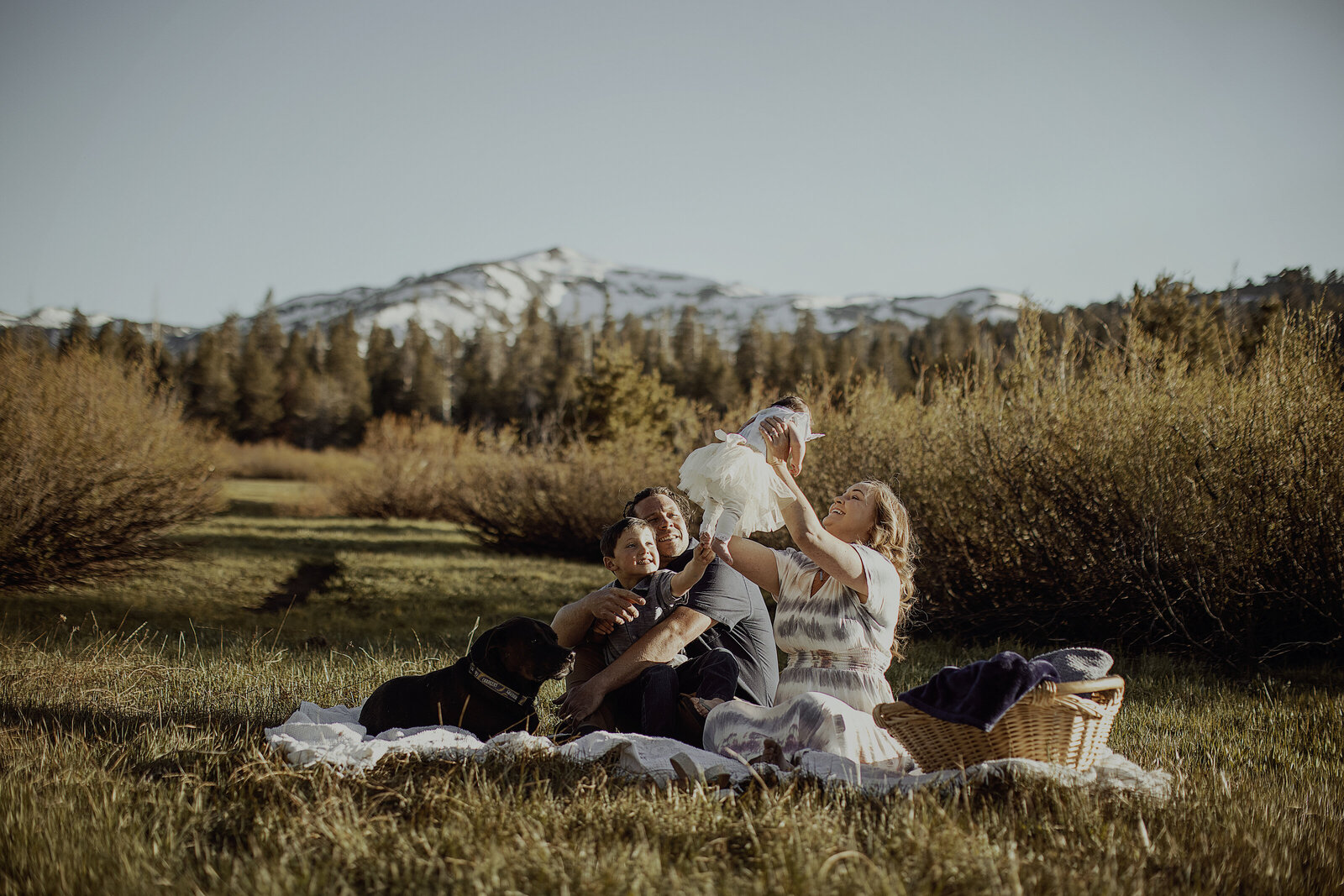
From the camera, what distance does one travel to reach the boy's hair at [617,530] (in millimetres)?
4457

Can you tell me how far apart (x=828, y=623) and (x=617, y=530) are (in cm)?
120

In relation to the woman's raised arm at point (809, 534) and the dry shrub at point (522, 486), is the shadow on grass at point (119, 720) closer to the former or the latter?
the woman's raised arm at point (809, 534)

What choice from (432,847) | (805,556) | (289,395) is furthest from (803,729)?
(289,395)

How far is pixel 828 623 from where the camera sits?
3.84 metres

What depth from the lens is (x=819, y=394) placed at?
1251 cm

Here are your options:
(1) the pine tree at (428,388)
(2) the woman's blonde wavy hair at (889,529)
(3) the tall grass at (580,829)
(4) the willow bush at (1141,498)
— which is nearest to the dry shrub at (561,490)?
(4) the willow bush at (1141,498)

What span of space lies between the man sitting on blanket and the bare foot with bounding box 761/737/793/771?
2.38ft

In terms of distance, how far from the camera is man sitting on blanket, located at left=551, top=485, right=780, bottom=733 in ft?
13.8

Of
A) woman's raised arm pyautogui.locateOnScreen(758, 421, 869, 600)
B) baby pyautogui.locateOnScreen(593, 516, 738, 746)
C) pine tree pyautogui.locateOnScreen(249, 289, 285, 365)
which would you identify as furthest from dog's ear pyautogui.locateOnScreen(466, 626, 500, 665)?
pine tree pyautogui.locateOnScreen(249, 289, 285, 365)

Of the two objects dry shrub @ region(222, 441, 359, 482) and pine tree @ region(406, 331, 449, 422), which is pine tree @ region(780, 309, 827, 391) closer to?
dry shrub @ region(222, 441, 359, 482)

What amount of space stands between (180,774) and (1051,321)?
9.08 meters

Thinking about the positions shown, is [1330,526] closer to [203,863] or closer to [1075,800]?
[1075,800]

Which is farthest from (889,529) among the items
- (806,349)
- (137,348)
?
(806,349)

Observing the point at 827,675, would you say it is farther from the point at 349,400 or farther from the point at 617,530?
the point at 349,400
